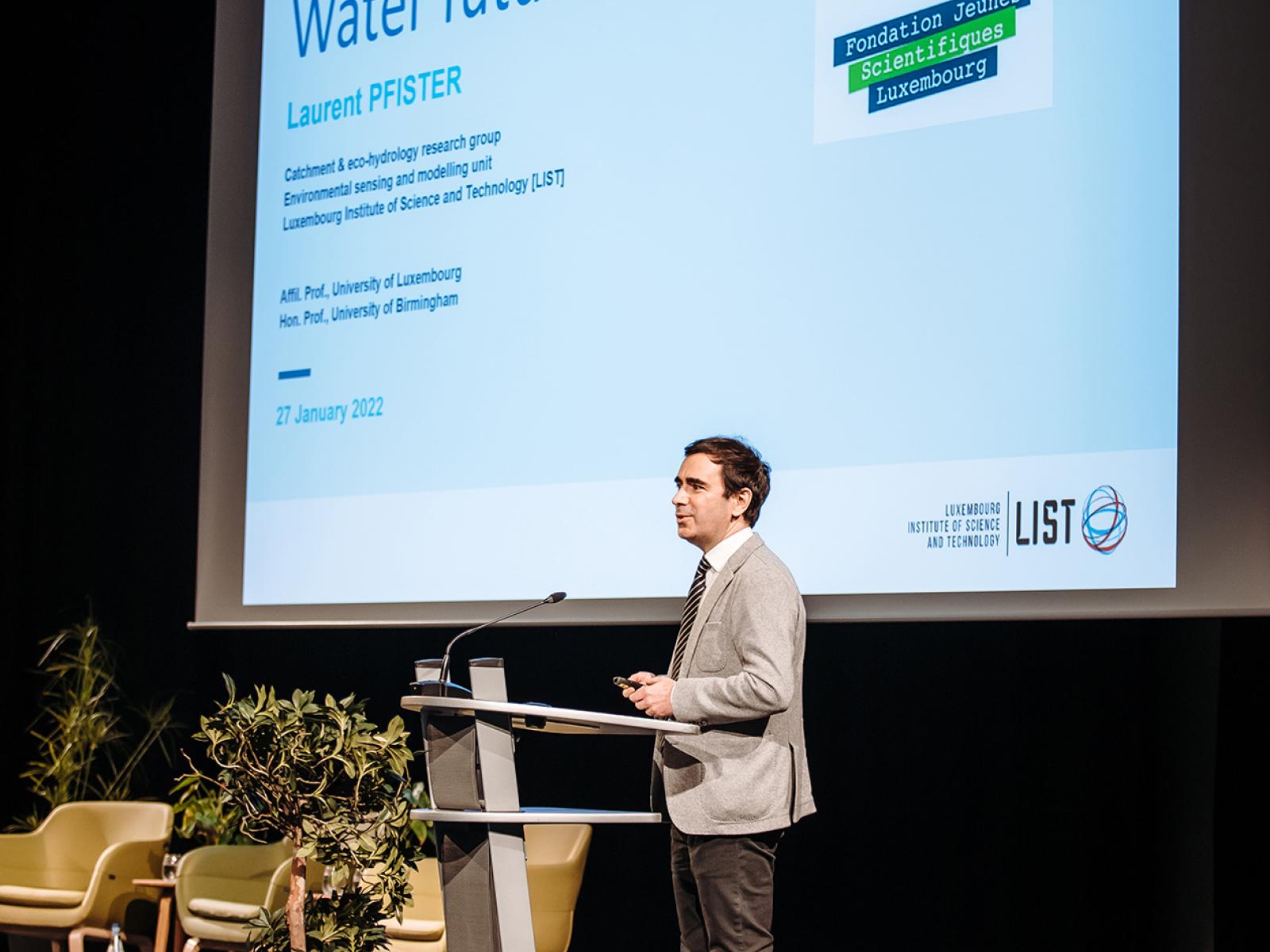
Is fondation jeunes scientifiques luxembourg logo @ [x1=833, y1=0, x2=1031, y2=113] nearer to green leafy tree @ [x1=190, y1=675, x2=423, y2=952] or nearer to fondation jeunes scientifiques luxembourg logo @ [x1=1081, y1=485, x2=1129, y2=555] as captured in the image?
fondation jeunes scientifiques luxembourg logo @ [x1=1081, y1=485, x2=1129, y2=555]

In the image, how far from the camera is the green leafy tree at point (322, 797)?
2.83 m

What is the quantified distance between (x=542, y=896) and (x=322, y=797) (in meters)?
0.80

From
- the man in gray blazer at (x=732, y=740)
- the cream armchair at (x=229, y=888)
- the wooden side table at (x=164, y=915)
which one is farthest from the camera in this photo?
the wooden side table at (x=164, y=915)

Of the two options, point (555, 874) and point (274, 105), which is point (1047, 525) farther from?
point (274, 105)

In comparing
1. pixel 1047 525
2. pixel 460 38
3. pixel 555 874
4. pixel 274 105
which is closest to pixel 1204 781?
pixel 1047 525

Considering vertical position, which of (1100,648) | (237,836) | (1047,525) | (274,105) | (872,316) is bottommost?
(237,836)

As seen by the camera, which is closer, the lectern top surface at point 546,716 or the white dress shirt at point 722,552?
the lectern top surface at point 546,716

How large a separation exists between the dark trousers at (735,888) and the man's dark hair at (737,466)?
1.93ft

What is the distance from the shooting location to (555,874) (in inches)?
137

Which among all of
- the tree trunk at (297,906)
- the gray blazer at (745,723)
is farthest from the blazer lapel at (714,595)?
the tree trunk at (297,906)

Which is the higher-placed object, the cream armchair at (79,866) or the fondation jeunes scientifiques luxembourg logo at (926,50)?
the fondation jeunes scientifiques luxembourg logo at (926,50)

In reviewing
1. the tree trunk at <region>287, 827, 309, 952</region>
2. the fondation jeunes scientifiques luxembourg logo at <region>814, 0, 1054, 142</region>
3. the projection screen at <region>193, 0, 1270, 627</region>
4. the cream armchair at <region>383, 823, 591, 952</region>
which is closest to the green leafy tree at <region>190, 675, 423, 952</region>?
the tree trunk at <region>287, 827, 309, 952</region>

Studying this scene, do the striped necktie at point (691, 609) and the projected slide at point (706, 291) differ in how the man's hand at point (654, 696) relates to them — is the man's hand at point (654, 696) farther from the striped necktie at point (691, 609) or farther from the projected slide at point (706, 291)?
the projected slide at point (706, 291)

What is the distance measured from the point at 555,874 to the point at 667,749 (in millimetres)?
1098
